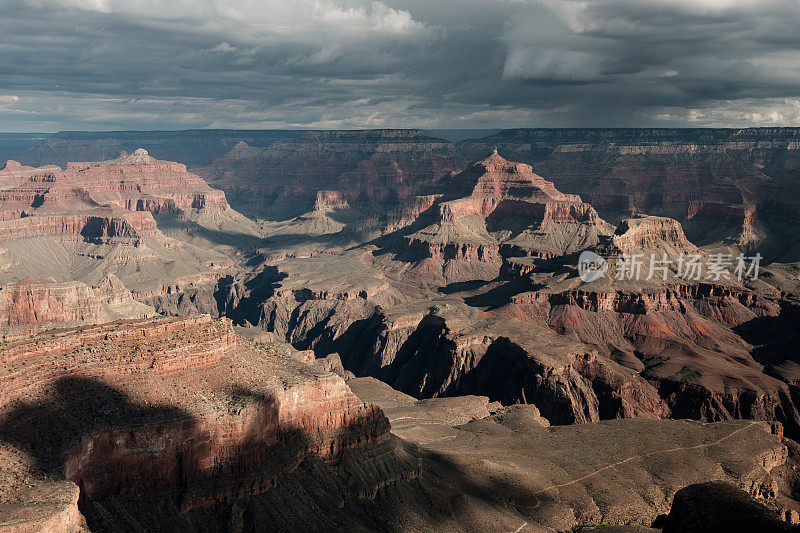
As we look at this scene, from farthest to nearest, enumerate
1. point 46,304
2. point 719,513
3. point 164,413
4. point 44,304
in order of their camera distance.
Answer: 1. point 46,304
2. point 44,304
3. point 164,413
4. point 719,513

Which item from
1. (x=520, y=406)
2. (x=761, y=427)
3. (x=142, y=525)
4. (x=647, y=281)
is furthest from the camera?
(x=647, y=281)

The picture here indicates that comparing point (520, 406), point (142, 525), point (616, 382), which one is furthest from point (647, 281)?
point (142, 525)

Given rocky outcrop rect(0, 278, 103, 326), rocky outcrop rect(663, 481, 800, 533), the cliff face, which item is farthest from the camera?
rocky outcrop rect(0, 278, 103, 326)

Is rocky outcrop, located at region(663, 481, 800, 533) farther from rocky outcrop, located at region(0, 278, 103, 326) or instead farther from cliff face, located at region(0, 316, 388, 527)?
rocky outcrop, located at region(0, 278, 103, 326)

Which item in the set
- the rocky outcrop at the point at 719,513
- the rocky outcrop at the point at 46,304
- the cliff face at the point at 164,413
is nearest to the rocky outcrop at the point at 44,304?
the rocky outcrop at the point at 46,304

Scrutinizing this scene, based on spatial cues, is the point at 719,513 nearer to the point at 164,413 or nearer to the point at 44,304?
the point at 164,413

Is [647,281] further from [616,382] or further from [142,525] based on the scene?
[142,525]

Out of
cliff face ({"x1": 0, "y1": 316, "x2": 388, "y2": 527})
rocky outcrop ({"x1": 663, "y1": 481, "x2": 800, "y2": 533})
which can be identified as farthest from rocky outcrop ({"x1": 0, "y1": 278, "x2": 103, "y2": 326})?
rocky outcrop ({"x1": 663, "y1": 481, "x2": 800, "y2": 533})

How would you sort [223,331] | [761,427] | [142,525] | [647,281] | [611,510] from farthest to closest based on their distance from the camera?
[647,281] < [761,427] < [611,510] < [223,331] < [142,525]

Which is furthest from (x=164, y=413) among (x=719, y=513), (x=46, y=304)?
(x=46, y=304)
